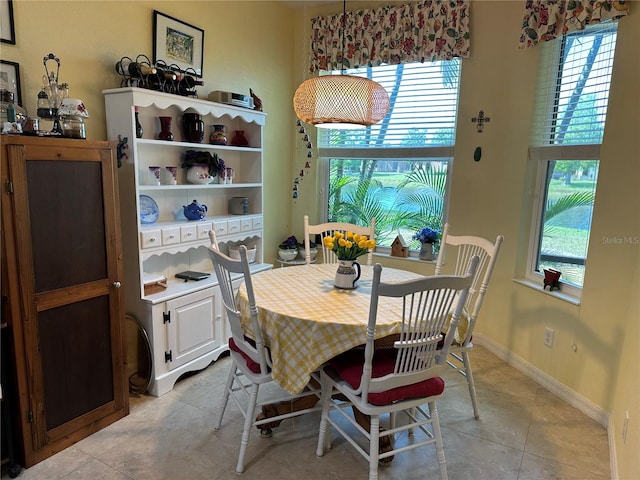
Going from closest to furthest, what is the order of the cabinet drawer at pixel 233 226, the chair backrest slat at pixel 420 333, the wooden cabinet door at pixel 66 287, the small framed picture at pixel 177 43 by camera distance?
the chair backrest slat at pixel 420 333, the wooden cabinet door at pixel 66 287, the small framed picture at pixel 177 43, the cabinet drawer at pixel 233 226

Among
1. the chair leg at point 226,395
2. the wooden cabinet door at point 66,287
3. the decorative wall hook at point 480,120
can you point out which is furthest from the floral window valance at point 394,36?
the chair leg at point 226,395

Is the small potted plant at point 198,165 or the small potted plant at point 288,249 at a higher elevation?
the small potted plant at point 198,165

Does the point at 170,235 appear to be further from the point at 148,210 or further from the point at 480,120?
the point at 480,120

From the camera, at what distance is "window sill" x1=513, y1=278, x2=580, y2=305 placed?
8.80ft

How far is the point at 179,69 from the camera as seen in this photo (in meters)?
2.78

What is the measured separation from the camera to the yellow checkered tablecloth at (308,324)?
5.97 ft

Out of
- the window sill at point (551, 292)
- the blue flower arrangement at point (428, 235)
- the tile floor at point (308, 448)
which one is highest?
the blue flower arrangement at point (428, 235)

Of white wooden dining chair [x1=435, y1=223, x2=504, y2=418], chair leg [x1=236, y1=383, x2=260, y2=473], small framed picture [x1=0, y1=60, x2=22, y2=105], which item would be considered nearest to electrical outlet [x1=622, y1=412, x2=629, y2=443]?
white wooden dining chair [x1=435, y1=223, x2=504, y2=418]

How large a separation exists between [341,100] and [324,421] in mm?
1638

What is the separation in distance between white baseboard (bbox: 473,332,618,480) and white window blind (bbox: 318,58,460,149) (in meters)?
1.67

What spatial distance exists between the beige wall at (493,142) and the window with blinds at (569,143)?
0.35 feet

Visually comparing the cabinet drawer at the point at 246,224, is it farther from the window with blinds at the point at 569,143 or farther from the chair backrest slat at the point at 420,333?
→ the window with blinds at the point at 569,143

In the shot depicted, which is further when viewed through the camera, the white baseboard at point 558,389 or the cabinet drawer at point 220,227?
the cabinet drawer at point 220,227

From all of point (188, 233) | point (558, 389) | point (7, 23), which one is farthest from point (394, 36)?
point (558, 389)
